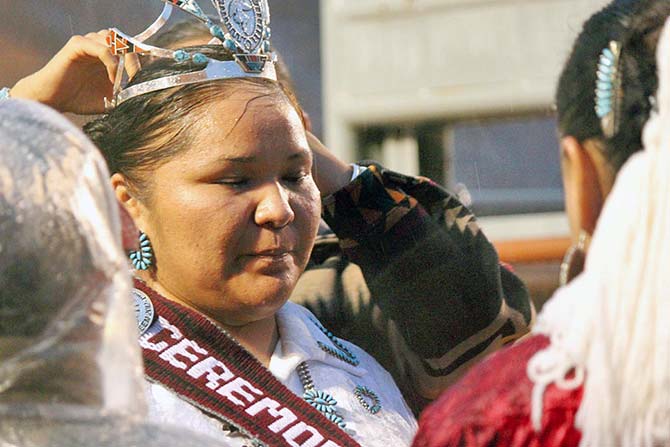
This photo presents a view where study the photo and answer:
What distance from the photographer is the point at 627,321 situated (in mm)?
927

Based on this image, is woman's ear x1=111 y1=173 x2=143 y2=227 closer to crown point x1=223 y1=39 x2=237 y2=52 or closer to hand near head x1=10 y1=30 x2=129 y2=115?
hand near head x1=10 y1=30 x2=129 y2=115

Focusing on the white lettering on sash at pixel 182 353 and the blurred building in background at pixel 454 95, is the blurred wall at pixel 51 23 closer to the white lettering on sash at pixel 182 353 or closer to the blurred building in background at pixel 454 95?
the blurred building in background at pixel 454 95

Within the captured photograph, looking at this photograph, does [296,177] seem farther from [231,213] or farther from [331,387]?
[331,387]

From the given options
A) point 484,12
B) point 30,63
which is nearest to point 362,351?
point 30,63

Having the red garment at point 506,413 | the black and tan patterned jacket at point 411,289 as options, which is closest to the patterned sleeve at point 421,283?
the black and tan patterned jacket at point 411,289

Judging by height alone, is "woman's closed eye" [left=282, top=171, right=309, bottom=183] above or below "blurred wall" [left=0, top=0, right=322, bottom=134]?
below

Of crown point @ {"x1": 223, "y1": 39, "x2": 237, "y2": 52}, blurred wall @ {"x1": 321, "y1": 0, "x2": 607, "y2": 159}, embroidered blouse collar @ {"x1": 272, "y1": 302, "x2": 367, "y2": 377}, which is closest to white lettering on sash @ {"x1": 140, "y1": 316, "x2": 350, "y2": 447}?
embroidered blouse collar @ {"x1": 272, "y1": 302, "x2": 367, "y2": 377}

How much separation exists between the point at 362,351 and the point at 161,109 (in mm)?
473

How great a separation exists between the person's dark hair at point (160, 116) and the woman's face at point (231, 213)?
2cm

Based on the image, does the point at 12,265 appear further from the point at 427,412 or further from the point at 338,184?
the point at 338,184

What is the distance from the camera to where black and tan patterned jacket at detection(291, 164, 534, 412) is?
1.87 meters

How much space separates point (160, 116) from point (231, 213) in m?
0.16

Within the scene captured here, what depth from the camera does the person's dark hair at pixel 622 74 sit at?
3.70ft

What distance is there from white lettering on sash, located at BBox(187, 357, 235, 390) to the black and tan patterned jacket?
0.40m
